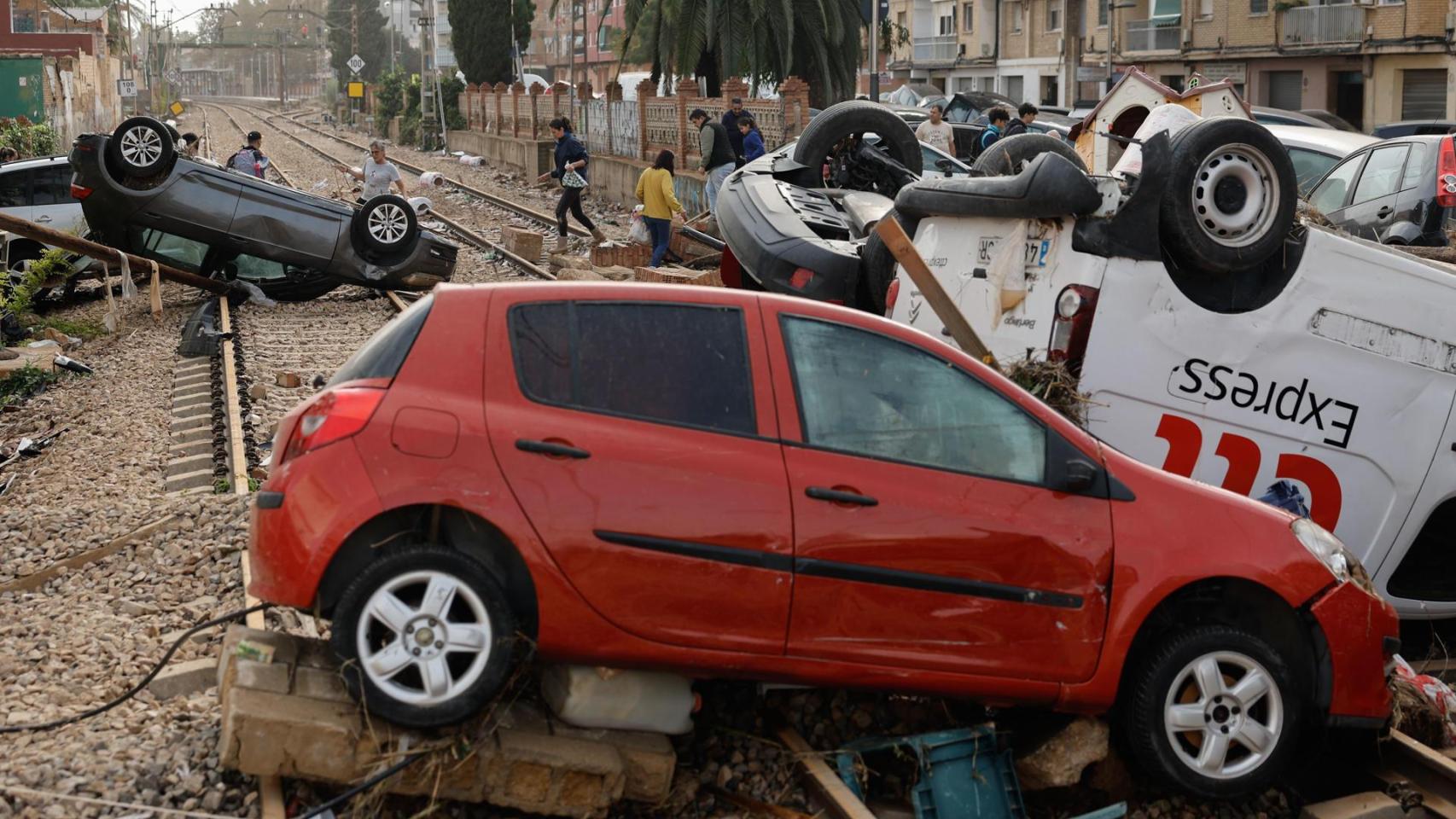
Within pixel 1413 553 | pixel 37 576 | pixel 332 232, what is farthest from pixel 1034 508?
pixel 332 232

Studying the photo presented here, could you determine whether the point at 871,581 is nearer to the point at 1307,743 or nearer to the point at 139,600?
the point at 1307,743

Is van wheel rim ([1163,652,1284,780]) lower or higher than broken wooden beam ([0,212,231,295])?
lower

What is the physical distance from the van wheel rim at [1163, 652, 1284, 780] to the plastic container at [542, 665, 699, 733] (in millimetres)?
1569

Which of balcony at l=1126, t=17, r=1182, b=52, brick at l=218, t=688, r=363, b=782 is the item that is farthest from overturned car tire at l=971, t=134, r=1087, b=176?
balcony at l=1126, t=17, r=1182, b=52

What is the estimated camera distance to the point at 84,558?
307 inches

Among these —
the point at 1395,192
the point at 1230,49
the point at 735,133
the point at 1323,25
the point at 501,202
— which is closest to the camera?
the point at 1395,192

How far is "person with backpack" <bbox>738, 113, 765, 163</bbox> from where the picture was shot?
2047 centimetres

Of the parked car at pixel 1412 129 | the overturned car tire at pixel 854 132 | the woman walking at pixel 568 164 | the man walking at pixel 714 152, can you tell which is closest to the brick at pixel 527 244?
the woman walking at pixel 568 164

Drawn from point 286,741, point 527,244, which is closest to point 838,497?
point 286,741

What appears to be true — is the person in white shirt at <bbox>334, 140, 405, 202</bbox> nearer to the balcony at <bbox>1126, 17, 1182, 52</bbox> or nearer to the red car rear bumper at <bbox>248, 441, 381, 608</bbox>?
the red car rear bumper at <bbox>248, 441, 381, 608</bbox>

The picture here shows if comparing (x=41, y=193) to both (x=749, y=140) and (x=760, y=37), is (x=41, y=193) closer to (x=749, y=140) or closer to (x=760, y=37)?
(x=749, y=140)

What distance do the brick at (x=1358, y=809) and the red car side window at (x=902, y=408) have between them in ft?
4.93

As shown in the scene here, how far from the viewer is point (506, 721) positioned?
16.0ft

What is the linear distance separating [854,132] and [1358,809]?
21.9ft
